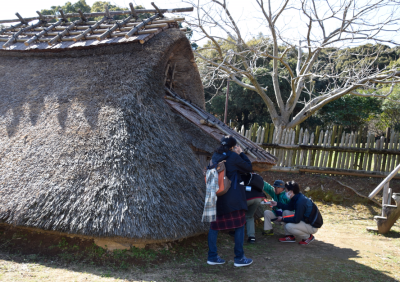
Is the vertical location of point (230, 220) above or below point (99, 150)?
below

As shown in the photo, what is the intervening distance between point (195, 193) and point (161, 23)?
11.1 ft

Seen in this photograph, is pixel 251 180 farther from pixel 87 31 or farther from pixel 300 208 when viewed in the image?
pixel 87 31

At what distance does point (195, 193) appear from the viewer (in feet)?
13.8

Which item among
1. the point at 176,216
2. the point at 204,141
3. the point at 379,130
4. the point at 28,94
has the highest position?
the point at 379,130

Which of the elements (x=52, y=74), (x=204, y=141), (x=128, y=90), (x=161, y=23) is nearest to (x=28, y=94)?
(x=52, y=74)

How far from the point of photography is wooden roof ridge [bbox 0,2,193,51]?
5.29m

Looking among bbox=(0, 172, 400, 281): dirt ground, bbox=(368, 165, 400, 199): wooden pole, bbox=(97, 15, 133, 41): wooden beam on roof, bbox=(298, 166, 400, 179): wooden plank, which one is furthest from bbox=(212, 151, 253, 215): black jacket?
bbox=(298, 166, 400, 179): wooden plank

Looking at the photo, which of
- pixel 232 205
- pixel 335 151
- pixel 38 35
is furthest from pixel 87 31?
pixel 335 151

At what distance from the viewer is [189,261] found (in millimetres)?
3939

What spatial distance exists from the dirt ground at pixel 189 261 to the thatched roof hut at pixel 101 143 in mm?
349

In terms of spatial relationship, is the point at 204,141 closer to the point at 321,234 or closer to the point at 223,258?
the point at 223,258

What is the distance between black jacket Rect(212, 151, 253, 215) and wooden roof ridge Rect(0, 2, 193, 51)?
258cm

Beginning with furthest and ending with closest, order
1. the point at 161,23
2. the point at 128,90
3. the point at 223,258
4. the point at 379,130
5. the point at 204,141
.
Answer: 1. the point at 379,130
2. the point at 161,23
3. the point at 204,141
4. the point at 128,90
5. the point at 223,258

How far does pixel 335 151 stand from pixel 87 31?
A: 7166 mm
